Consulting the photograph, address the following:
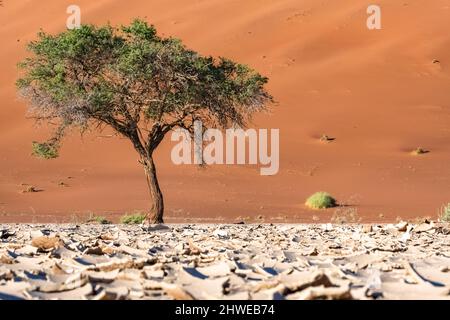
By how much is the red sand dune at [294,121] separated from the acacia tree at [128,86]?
464 cm

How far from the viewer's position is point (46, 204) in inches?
1029

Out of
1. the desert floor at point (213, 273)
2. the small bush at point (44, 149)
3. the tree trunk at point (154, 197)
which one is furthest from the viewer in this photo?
the small bush at point (44, 149)

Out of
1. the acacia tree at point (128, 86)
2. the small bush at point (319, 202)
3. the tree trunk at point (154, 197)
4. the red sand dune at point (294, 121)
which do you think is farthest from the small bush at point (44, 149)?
the small bush at point (319, 202)

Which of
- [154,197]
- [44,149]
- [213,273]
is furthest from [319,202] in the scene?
[213,273]

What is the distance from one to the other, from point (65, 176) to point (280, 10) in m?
24.9

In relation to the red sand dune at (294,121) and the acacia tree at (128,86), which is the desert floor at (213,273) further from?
the red sand dune at (294,121)

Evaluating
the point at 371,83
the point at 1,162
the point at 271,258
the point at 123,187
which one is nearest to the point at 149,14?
the point at 371,83

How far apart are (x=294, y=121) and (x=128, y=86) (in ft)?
69.0

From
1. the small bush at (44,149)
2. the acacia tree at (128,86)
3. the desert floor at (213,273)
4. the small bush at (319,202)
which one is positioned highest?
the acacia tree at (128,86)

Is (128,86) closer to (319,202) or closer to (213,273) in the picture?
(319,202)

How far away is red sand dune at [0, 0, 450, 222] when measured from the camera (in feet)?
87.0

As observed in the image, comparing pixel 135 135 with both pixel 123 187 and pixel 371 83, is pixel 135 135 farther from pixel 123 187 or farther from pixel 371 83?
pixel 371 83

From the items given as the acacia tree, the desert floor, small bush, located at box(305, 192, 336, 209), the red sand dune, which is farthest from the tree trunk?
the desert floor

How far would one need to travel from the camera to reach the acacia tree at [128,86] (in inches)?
644
